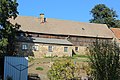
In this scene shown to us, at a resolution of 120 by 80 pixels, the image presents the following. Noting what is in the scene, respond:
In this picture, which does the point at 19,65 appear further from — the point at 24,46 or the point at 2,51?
the point at 24,46

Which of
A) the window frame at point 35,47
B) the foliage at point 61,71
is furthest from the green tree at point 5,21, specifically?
the window frame at point 35,47

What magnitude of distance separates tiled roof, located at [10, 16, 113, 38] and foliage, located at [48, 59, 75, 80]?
33.9m

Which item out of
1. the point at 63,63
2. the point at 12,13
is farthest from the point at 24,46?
the point at 63,63

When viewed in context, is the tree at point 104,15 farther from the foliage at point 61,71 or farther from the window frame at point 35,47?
the foliage at point 61,71

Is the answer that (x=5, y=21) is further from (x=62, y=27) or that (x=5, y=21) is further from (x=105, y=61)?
(x=62, y=27)

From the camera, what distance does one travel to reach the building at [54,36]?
60.1 m

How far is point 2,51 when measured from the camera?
40.3 m

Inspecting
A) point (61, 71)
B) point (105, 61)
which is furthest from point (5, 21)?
point (105, 61)

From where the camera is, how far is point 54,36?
65688 millimetres

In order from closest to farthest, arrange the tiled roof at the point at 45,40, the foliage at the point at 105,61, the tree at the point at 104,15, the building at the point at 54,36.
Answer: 1. the foliage at the point at 105,61
2. the building at the point at 54,36
3. the tiled roof at the point at 45,40
4. the tree at the point at 104,15

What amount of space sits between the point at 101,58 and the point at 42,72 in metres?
22.0

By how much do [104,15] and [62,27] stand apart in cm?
2750

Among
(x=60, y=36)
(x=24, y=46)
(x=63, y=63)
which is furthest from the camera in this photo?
(x=60, y=36)

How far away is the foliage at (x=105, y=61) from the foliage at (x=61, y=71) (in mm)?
9227
